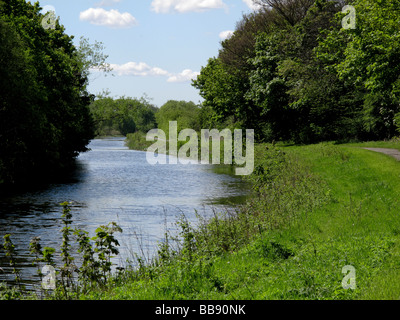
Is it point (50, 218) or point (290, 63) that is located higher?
point (290, 63)

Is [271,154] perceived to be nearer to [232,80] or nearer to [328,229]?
[328,229]

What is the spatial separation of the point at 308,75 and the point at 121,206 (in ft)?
71.8

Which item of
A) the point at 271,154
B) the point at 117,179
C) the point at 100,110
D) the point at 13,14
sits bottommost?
the point at 117,179

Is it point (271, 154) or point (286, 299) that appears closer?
A: point (286, 299)

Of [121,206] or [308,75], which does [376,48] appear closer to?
[308,75]

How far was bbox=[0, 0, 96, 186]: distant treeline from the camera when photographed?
28016 mm

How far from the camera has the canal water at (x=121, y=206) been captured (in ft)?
48.0

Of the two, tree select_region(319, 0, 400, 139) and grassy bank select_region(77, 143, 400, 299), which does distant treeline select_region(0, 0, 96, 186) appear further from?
tree select_region(319, 0, 400, 139)

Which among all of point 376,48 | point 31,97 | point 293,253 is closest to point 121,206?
point 31,97

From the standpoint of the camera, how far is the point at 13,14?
1318 inches

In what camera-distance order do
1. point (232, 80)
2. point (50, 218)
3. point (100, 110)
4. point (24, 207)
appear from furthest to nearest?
1. point (100, 110)
2. point (232, 80)
3. point (24, 207)
4. point (50, 218)

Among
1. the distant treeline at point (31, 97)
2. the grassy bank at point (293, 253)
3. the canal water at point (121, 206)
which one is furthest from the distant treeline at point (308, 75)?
the distant treeline at point (31, 97)
